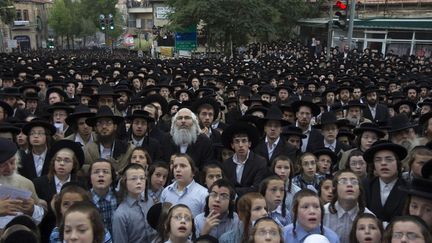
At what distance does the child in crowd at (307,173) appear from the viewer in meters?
6.19

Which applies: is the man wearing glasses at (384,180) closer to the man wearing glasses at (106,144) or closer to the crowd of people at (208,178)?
the crowd of people at (208,178)

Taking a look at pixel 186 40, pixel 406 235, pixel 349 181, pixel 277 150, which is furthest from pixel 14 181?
pixel 186 40

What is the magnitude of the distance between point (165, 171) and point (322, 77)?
38.9ft

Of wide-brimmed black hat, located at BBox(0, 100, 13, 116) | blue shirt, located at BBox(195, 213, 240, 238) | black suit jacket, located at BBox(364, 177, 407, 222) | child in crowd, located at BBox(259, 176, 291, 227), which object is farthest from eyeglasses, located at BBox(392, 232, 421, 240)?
wide-brimmed black hat, located at BBox(0, 100, 13, 116)

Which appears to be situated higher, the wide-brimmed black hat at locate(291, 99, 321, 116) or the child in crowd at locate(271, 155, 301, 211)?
the wide-brimmed black hat at locate(291, 99, 321, 116)

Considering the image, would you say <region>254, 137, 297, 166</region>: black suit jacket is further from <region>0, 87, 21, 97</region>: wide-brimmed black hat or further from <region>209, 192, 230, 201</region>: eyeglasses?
<region>0, 87, 21, 97</region>: wide-brimmed black hat

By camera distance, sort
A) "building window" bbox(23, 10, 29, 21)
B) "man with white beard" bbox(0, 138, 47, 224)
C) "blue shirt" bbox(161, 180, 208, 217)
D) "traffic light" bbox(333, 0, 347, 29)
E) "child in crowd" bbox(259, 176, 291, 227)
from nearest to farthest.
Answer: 1. "man with white beard" bbox(0, 138, 47, 224)
2. "child in crowd" bbox(259, 176, 291, 227)
3. "blue shirt" bbox(161, 180, 208, 217)
4. "traffic light" bbox(333, 0, 347, 29)
5. "building window" bbox(23, 10, 29, 21)

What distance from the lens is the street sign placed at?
34.0 metres

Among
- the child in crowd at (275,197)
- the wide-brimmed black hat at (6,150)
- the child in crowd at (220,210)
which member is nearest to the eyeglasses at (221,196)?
the child in crowd at (220,210)

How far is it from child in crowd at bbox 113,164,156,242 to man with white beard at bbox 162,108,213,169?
198cm

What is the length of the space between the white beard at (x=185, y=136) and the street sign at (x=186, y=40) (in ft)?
89.0

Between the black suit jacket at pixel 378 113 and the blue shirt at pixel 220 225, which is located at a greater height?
the black suit jacket at pixel 378 113

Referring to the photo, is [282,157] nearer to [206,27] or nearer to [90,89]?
[90,89]

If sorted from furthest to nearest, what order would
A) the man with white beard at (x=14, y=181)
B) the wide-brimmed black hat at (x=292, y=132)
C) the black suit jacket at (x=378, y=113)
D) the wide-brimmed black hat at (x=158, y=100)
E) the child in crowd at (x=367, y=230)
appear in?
the black suit jacket at (x=378, y=113) → the wide-brimmed black hat at (x=158, y=100) → the wide-brimmed black hat at (x=292, y=132) → the man with white beard at (x=14, y=181) → the child in crowd at (x=367, y=230)
